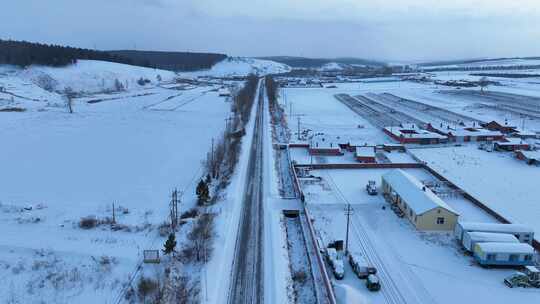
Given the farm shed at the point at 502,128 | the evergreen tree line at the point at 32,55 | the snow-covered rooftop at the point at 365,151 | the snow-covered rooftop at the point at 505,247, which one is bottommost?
the snow-covered rooftop at the point at 505,247

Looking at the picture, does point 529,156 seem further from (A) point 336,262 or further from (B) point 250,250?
(B) point 250,250

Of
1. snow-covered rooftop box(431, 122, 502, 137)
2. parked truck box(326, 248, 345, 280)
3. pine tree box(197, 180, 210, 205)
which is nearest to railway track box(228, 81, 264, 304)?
pine tree box(197, 180, 210, 205)

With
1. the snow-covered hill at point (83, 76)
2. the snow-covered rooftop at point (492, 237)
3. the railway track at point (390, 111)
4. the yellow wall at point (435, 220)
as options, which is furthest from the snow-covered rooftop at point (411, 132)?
the snow-covered hill at point (83, 76)

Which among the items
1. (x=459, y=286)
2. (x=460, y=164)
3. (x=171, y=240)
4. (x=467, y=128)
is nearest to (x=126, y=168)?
(x=171, y=240)

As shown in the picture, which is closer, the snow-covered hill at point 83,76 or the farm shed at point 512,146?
the farm shed at point 512,146

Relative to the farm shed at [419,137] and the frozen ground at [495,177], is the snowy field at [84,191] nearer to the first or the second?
the frozen ground at [495,177]

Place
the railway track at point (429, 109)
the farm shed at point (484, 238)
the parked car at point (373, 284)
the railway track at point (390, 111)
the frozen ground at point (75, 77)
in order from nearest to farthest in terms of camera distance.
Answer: the parked car at point (373, 284)
the farm shed at point (484, 238)
the railway track at point (390, 111)
the railway track at point (429, 109)
the frozen ground at point (75, 77)

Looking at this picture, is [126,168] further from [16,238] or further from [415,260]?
[415,260]

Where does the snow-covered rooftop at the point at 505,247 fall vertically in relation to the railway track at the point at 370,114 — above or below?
below
